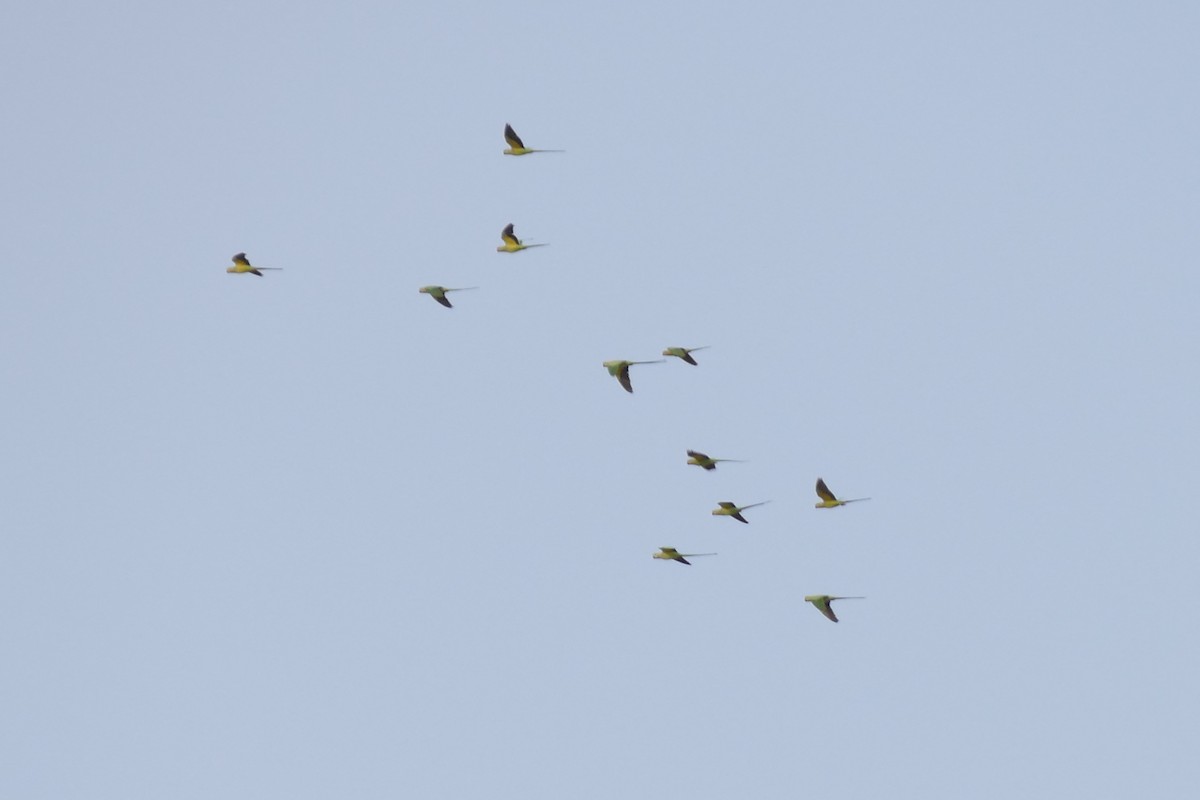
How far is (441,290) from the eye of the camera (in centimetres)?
14575

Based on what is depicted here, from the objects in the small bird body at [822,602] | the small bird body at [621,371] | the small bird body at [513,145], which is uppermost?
the small bird body at [513,145]

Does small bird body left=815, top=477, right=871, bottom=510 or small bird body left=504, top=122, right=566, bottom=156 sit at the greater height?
small bird body left=504, top=122, right=566, bottom=156

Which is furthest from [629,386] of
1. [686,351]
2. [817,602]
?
[817,602]

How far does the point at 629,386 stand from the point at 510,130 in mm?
12052

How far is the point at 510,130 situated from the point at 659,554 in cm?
1936

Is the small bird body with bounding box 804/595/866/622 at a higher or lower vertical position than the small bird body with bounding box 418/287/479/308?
lower

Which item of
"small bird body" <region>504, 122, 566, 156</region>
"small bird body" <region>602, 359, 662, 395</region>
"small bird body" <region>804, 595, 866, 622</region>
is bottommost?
"small bird body" <region>804, 595, 866, 622</region>

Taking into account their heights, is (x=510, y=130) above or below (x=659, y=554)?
above

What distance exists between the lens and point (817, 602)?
148 meters

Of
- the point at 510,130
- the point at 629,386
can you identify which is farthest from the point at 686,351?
the point at 510,130

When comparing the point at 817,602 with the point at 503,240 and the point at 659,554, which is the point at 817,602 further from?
the point at 503,240

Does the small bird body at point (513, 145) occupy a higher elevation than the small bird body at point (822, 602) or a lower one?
higher

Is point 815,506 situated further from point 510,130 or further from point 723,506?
point 510,130

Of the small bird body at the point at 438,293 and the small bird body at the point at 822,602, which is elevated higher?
the small bird body at the point at 438,293
